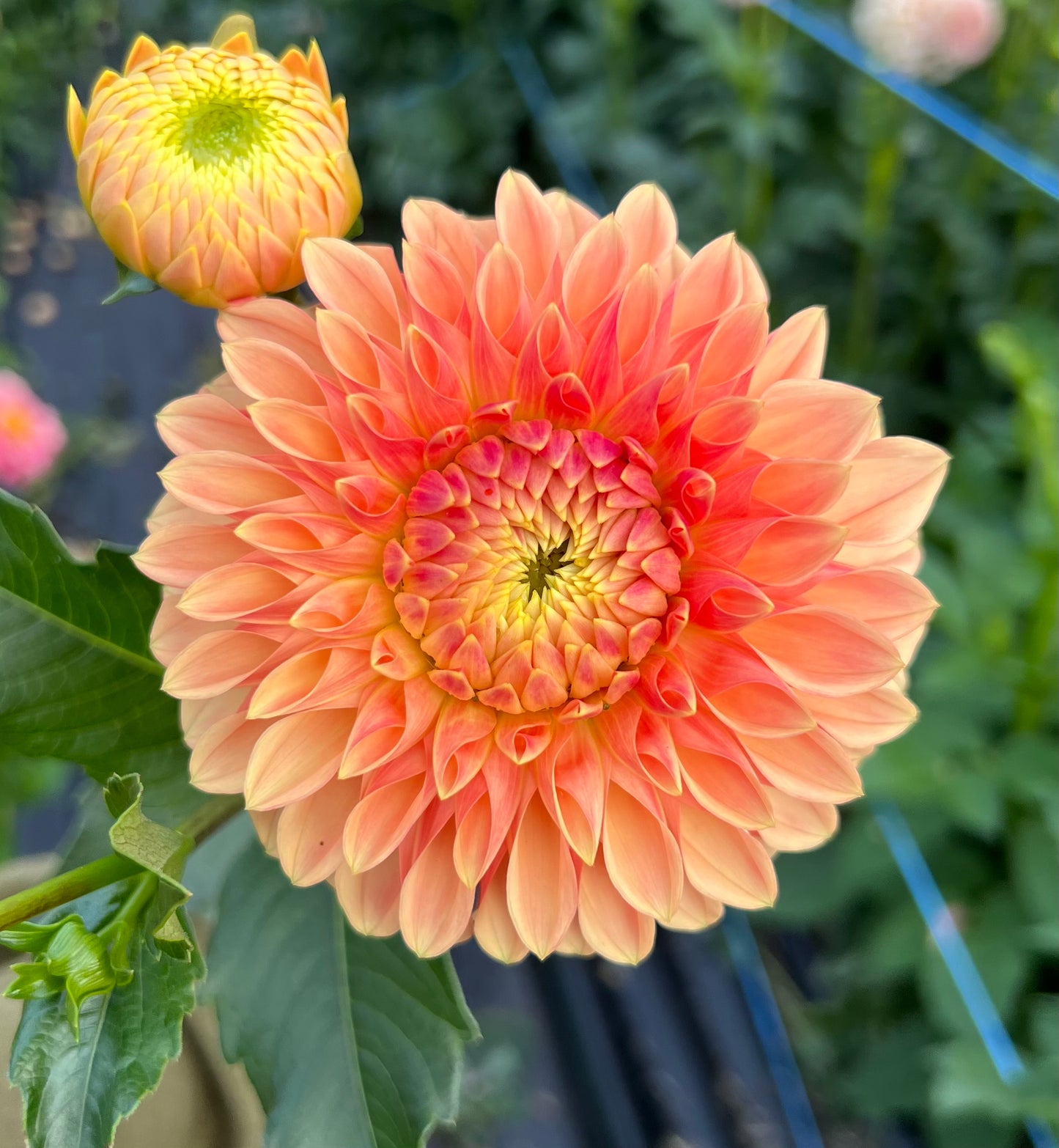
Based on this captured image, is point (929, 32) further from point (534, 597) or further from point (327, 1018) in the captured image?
point (327, 1018)

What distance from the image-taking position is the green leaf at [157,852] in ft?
1.26

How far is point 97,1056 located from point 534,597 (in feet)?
0.93

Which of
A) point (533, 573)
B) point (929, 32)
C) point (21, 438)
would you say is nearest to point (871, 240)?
point (929, 32)

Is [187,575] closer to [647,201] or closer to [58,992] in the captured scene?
[58,992]

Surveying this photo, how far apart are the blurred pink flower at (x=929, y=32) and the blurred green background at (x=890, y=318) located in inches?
2.5

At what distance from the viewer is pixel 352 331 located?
0.47 meters

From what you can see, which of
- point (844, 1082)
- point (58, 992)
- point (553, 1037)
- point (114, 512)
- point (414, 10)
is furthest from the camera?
point (414, 10)

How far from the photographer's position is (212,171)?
46 centimetres

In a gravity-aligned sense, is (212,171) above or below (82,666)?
above

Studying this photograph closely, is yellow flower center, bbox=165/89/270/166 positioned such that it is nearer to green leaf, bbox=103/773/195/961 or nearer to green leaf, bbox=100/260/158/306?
green leaf, bbox=100/260/158/306

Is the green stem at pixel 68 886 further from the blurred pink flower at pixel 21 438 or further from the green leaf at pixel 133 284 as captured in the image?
the blurred pink flower at pixel 21 438

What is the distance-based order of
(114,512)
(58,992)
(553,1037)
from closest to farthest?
(58,992)
(553,1037)
(114,512)

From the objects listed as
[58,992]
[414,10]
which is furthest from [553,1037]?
[414,10]

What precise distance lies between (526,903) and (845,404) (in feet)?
0.89
